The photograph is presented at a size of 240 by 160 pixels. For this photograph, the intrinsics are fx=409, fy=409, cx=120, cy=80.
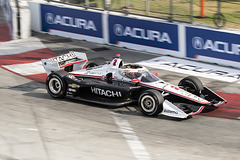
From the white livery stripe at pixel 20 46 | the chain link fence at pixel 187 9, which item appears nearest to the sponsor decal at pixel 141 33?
the chain link fence at pixel 187 9

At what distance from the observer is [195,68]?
16.2 meters

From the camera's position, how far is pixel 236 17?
16547 millimetres

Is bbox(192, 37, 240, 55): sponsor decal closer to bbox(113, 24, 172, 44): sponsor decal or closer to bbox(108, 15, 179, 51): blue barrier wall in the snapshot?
bbox(108, 15, 179, 51): blue barrier wall

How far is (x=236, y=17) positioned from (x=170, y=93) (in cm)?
723

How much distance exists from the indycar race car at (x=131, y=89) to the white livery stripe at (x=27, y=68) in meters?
2.97

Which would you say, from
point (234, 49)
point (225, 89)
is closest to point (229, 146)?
point (225, 89)

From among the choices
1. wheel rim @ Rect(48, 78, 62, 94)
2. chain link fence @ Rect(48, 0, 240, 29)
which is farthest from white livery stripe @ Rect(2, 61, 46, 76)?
chain link fence @ Rect(48, 0, 240, 29)

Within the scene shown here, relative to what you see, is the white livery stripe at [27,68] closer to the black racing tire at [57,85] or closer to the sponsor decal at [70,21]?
the black racing tire at [57,85]

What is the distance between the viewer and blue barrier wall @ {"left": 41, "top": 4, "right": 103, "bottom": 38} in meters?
20.0

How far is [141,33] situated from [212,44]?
354cm

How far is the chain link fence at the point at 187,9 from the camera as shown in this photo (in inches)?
651

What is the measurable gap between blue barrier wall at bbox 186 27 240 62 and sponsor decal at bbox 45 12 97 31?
529 centimetres

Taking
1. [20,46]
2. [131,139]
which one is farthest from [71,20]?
[131,139]

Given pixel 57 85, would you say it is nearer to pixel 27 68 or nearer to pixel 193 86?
pixel 193 86
